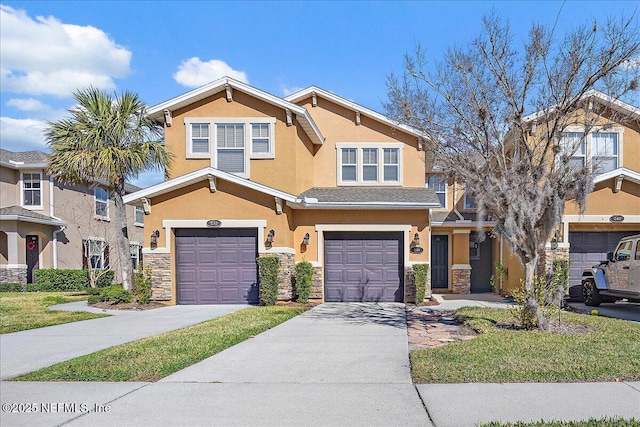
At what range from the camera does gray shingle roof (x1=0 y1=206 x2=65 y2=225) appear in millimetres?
21747

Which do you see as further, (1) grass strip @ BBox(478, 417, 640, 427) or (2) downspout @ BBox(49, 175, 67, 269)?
(2) downspout @ BBox(49, 175, 67, 269)

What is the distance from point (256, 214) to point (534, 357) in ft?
31.8

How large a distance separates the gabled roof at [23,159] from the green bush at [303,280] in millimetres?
14890

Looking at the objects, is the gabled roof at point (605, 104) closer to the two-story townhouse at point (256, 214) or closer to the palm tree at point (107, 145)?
the two-story townhouse at point (256, 214)

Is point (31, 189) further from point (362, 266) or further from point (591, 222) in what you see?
point (591, 222)

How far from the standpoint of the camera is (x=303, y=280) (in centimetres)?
1498

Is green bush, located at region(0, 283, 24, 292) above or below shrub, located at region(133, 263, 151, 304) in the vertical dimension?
below

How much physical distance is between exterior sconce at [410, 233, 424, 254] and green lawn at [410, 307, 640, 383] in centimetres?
603

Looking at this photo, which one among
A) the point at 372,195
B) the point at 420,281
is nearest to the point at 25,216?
the point at 372,195

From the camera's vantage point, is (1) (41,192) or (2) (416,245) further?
(1) (41,192)

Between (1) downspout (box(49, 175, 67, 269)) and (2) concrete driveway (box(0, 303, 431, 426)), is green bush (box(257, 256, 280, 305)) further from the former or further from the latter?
(1) downspout (box(49, 175, 67, 269))

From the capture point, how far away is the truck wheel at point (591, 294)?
13.8 metres

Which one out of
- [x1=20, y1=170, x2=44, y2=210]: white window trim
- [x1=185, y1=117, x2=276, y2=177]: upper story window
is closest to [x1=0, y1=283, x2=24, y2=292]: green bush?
[x1=20, y1=170, x2=44, y2=210]: white window trim

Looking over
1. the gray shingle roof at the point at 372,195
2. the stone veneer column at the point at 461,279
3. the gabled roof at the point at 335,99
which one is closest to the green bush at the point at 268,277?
the gray shingle roof at the point at 372,195
